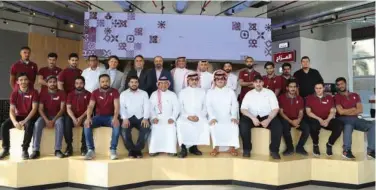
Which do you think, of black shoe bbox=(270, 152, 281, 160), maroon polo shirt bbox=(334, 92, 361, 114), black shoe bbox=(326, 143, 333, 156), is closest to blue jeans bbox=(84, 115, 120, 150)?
black shoe bbox=(270, 152, 281, 160)

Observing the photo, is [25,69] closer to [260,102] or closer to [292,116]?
[260,102]

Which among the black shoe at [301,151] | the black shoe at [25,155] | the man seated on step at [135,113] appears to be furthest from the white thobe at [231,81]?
the black shoe at [25,155]

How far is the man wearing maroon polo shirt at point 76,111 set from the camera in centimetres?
453

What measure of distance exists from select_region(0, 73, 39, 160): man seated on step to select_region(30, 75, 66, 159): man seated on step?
0.09 m

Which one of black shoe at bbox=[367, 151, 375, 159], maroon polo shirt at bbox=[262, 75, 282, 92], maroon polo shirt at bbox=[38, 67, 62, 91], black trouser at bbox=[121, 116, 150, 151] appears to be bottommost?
black shoe at bbox=[367, 151, 375, 159]

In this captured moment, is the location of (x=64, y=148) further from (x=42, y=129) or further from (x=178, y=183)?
(x=178, y=183)

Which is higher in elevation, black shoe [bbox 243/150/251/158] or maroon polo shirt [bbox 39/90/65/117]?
maroon polo shirt [bbox 39/90/65/117]

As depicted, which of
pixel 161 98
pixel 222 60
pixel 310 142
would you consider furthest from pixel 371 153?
pixel 222 60

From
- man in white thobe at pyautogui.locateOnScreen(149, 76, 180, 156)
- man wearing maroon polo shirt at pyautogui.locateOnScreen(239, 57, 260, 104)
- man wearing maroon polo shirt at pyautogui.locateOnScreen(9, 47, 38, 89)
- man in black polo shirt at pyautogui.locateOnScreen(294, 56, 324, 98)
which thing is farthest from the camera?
man wearing maroon polo shirt at pyautogui.locateOnScreen(239, 57, 260, 104)

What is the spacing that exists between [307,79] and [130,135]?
310 centimetres

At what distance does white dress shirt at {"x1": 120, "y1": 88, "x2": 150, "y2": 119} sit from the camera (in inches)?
185

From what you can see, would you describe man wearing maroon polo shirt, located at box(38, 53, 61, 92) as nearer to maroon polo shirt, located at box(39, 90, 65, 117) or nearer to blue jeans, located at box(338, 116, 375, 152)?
maroon polo shirt, located at box(39, 90, 65, 117)

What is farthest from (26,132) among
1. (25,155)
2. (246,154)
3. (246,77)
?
(246,77)

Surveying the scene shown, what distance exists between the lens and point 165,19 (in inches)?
305
